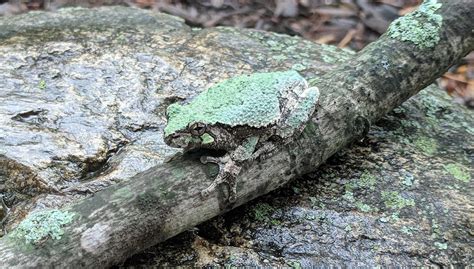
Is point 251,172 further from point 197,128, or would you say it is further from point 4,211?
point 4,211

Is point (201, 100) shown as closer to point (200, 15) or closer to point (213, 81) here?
point (213, 81)

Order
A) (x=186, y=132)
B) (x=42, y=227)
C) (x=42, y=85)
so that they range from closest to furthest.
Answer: (x=42, y=227)
(x=186, y=132)
(x=42, y=85)

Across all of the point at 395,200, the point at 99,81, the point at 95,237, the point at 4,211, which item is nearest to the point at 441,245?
the point at 395,200

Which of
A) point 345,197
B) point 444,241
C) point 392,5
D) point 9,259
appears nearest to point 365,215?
point 345,197

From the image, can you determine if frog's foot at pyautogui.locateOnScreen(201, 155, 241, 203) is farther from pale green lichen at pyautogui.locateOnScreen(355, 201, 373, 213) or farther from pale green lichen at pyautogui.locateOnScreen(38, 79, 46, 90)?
pale green lichen at pyautogui.locateOnScreen(38, 79, 46, 90)

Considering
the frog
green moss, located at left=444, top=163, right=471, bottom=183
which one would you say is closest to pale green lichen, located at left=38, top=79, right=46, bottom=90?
the frog

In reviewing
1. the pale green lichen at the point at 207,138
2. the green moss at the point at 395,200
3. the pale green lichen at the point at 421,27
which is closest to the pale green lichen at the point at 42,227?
the pale green lichen at the point at 207,138
